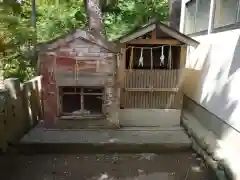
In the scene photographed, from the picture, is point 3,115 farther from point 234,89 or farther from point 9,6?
point 234,89

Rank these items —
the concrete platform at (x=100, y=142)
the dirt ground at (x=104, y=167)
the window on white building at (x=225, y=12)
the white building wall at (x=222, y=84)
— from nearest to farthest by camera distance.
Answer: the dirt ground at (x=104, y=167)
the white building wall at (x=222, y=84)
the window on white building at (x=225, y=12)
the concrete platform at (x=100, y=142)

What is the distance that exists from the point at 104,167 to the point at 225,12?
5.21 m

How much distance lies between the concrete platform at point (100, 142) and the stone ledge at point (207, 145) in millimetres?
265

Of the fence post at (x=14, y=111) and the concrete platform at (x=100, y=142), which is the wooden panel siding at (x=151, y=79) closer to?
the concrete platform at (x=100, y=142)

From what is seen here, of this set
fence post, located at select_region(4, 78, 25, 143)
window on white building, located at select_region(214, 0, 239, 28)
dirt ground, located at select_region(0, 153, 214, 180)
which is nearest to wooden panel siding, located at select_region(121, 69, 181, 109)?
dirt ground, located at select_region(0, 153, 214, 180)

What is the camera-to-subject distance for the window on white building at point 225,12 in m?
6.28

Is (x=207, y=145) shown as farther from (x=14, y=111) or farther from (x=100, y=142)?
(x=14, y=111)

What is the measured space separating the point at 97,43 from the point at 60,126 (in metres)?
2.65

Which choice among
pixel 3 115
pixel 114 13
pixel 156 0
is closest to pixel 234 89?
pixel 3 115

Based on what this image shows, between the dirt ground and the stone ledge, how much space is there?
0.25 meters

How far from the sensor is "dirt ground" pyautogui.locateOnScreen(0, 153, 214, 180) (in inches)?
218

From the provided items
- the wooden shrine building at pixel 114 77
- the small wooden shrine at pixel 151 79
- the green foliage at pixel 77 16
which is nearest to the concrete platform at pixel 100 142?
the wooden shrine building at pixel 114 77

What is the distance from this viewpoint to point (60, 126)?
7445mm

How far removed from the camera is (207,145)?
20.1 feet
